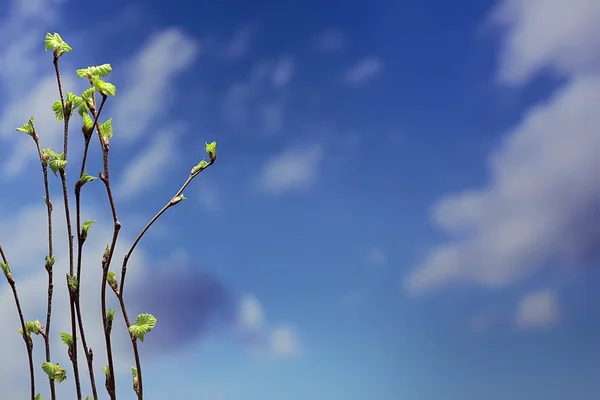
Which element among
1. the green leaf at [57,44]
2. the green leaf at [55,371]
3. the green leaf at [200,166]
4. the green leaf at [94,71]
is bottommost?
the green leaf at [55,371]

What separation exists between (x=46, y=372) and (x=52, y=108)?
64 centimetres

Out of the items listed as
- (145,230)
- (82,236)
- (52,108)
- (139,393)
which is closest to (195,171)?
(145,230)

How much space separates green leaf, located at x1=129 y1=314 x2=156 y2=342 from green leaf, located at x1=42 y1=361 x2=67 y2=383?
29 centimetres

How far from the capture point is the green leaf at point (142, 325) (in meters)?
1.29

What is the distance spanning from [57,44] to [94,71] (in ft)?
0.56

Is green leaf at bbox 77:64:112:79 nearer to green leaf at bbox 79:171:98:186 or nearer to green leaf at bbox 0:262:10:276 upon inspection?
green leaf at bbox 79:171:98:186

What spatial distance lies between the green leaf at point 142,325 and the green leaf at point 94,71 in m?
0.55

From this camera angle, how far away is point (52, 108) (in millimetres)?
1489

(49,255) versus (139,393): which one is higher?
(49,255)

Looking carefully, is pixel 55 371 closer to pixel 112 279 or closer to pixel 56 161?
pixel 112 279

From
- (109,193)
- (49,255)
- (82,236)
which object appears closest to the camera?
(109,193)

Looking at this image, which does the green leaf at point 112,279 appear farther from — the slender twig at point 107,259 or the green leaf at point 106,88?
the green leaf at point 106,88

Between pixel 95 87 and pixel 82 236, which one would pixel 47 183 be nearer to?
pixel 82 236

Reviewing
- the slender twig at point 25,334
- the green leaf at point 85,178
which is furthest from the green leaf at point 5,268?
the green leaf at point 85,178
